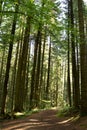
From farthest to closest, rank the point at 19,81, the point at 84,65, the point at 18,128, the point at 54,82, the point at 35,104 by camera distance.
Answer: the point at 54,82
the point at 35,104
the point at 19,81
the point at 84,65
the point at 18,128

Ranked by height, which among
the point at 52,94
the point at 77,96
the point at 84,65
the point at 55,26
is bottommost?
the point at 52,94

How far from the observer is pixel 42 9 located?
29.5 feet

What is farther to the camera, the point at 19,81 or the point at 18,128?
the point at 19,81

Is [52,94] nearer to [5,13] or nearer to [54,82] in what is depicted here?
[54,82]

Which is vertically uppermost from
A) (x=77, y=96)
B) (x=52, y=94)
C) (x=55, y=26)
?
(x=55, y=26)

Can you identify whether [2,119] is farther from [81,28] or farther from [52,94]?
[52,94]

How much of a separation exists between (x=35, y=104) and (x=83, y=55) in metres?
12.9

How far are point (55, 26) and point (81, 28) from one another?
194 inches

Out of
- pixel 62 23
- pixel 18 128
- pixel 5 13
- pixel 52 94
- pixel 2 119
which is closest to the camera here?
pixel 5 13

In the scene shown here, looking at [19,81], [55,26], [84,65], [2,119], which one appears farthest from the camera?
[19,81]

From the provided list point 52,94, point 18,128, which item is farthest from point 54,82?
point 18,128

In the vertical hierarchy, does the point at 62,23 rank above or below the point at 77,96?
above

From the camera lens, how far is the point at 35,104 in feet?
83.8

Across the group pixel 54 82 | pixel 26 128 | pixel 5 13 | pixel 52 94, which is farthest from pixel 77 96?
pixel 52 94
